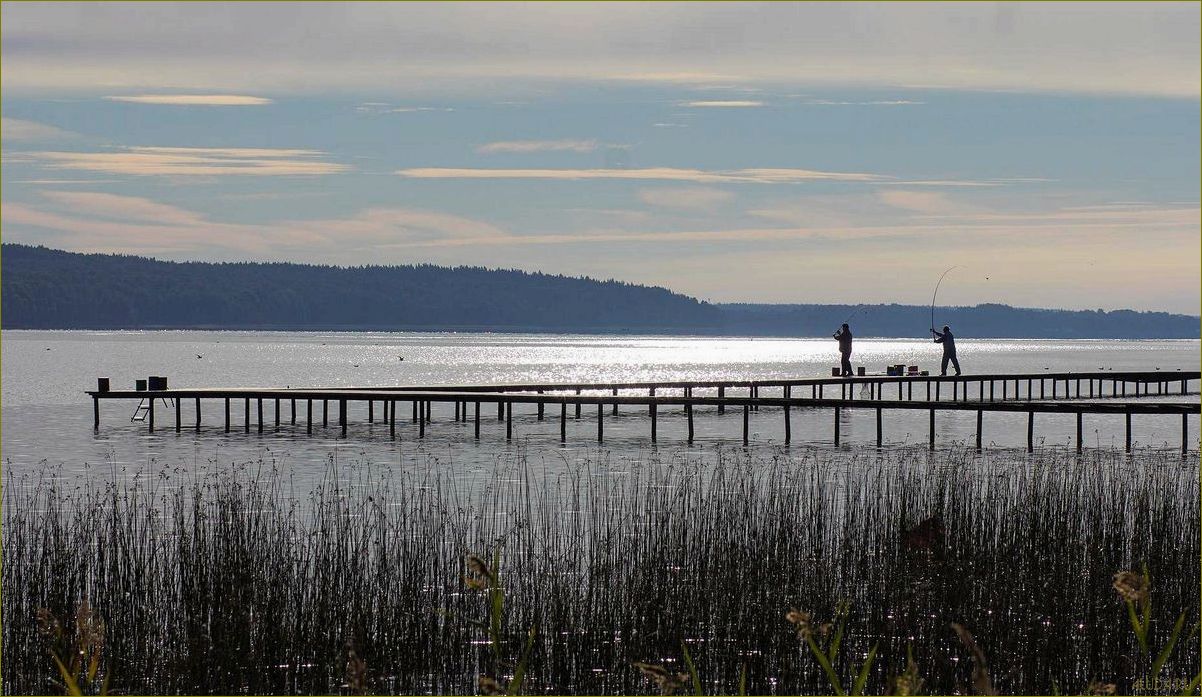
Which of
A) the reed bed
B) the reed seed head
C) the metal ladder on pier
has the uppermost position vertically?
the reed seed head

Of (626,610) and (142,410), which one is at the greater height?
(626,610)

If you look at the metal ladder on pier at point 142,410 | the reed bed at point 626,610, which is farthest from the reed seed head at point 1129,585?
the metal ladder on pier at point 142,410

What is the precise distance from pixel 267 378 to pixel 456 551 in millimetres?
68406

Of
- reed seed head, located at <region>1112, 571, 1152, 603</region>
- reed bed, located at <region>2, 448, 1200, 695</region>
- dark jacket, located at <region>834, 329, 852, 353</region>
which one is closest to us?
reed seed head, located at <region>1112, 571, 1152, 603</region>

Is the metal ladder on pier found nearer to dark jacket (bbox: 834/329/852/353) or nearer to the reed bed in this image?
dark jacket (bbox: 834/329/852/353)

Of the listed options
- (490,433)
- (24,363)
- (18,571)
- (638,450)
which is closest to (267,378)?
(24,363)

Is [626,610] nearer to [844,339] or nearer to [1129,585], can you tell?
[1129,585]

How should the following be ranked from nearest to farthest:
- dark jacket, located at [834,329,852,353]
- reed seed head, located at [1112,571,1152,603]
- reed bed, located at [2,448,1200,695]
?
reed seed head, located at [1112,571,1152,603]
reed bed, located at [2,448,1200,695]
dark jacket, located at [834,329,852,353]

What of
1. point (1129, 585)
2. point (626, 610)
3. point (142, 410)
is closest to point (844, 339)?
point (142, 410)

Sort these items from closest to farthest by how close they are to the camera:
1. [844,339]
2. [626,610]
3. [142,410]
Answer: [626,610], [844,339], [142,410]

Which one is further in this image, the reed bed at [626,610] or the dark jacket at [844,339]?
the dark jacket at [844,339]

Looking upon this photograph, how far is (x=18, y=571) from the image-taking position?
1057cm

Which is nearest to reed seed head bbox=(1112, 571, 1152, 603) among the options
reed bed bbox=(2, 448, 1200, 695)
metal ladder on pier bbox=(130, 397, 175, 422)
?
reed bed bbox=(2, 448, 1200, 695)

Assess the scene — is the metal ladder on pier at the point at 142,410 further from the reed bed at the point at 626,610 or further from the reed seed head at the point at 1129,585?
the reed seed head at the point at 1129,585
